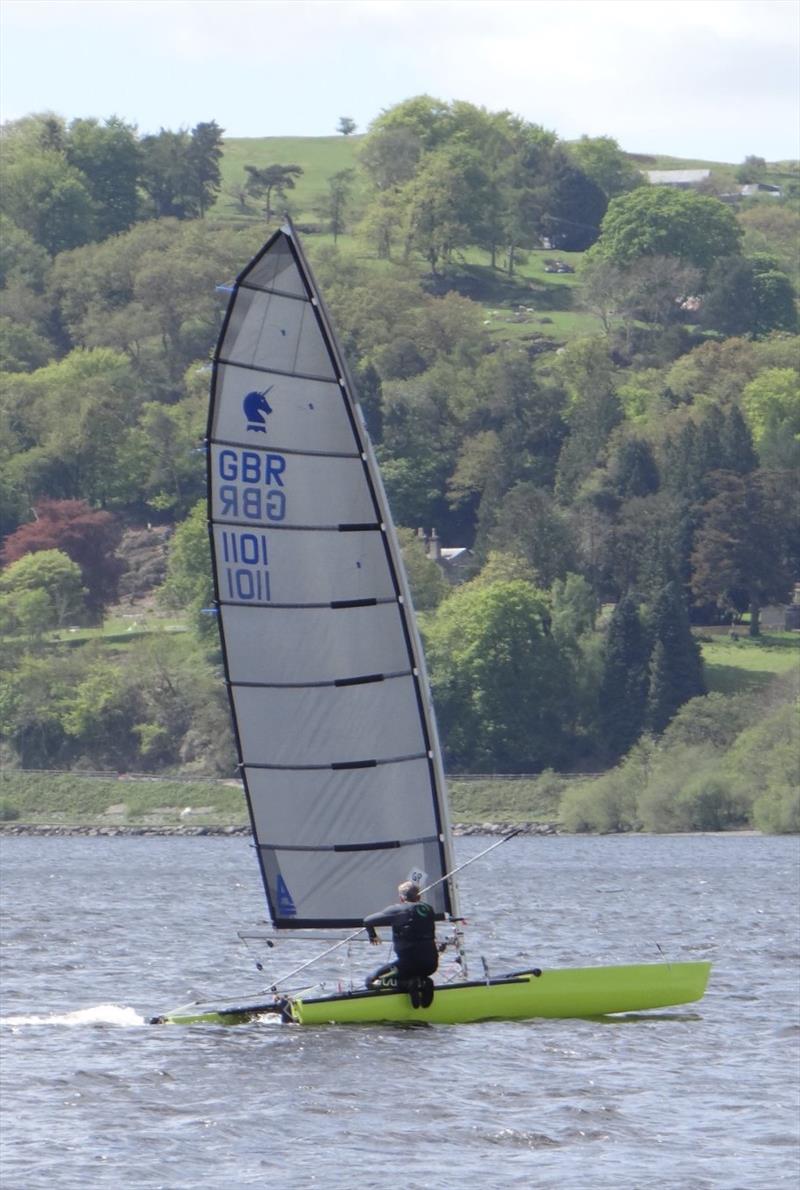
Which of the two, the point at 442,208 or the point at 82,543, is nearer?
the point at 82,543

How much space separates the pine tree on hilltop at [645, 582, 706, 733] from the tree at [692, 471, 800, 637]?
371 inches

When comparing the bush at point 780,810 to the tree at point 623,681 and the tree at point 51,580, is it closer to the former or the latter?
the tree at point 623,681

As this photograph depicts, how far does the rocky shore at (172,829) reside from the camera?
3873 inches

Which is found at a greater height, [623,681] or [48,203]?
[48,203]

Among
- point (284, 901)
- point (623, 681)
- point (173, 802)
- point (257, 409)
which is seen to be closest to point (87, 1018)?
point (284, 901)

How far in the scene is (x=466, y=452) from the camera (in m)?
149

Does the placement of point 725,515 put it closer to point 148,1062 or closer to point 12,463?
point 12,463

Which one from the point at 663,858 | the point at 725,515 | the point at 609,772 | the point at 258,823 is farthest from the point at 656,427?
the point at 258,823

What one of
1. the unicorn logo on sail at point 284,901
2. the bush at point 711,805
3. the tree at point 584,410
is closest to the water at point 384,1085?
the unicorn logo on sail at point 284,901

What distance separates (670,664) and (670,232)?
83.1 m

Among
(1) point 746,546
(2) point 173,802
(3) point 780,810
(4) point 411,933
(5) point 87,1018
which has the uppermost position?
(4) point 411,933

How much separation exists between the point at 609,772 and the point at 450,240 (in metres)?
96.8

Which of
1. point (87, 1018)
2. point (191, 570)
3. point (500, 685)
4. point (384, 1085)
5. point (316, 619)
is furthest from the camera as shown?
point (191, 570)

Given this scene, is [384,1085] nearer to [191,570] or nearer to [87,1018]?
[87,1018]
